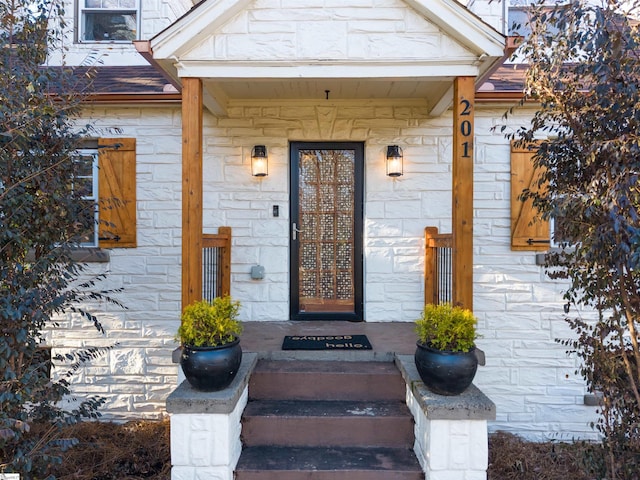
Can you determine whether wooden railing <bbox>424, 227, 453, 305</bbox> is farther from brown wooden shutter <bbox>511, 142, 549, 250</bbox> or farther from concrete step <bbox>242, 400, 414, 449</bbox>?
concrete step <bbox>242, 400, 414, 449</bbox>

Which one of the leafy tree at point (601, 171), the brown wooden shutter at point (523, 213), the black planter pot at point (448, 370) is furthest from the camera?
the brown wooden shutter at point (523, 213)

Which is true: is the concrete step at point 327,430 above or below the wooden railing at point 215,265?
below

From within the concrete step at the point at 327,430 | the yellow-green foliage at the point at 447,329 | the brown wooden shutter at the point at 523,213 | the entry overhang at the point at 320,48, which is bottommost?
the concrete step at the point at 327,430

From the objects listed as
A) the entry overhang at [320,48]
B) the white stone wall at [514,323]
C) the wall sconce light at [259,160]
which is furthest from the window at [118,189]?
the white stone wall at [514,323]

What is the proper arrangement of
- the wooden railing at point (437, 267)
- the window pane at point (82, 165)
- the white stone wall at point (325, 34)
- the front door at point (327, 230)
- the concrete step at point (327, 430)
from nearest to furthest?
1. the concrete step at point (327, 430)
2. the window pane at point (82, 165)
3. the white stone wall at point (325, 34)
4. the wooden railing at point (437, 267)
5. the front door at point (327, 230)

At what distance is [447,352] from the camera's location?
2.79 meters

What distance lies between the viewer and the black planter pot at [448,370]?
9.03ft

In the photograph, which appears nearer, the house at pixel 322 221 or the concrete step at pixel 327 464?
the concrete step at pixel 327 464

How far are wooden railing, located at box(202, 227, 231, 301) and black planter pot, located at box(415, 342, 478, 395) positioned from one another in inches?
91.9

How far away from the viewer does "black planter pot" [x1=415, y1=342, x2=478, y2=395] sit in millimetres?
2752

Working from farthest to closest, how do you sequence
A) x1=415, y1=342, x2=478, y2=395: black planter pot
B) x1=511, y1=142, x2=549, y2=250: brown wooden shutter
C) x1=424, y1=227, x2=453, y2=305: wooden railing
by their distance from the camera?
x1=511, y1=142, x2=549, y2=250: brown wooden shutter, x1=424, y1=227, x2=453, y2=305: wooden railing, x1=415, y1=342, x2=478, y2=395: black planter pot

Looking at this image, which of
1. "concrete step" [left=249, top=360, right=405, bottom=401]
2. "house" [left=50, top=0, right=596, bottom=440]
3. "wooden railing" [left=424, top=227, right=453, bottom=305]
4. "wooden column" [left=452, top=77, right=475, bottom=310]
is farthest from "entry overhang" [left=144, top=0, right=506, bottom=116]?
"concrete step" [left=249, top=360, right=405, bottom=401]

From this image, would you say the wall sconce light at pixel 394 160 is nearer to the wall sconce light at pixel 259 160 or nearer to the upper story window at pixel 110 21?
the wall sconce light at pixel 259 160

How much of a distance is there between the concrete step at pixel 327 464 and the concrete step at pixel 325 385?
43 centimetres
